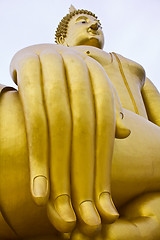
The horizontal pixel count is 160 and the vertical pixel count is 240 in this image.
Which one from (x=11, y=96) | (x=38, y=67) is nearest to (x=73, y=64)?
(x=38, y=67)

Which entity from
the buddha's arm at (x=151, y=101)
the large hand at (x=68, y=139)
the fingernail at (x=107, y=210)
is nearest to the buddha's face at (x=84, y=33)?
the buddha's arm at (x=151, y=101)

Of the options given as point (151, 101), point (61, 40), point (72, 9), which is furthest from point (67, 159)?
point (72, 9)

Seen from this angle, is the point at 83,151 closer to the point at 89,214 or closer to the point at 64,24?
the point at 89,214

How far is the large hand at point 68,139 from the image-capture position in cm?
121

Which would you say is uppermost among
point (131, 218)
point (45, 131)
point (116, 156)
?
point (45, 131)

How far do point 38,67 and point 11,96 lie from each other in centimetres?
21

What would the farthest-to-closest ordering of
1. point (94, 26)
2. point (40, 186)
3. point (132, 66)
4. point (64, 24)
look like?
1. point (64, 24)
2. point (94, 26)
3. point (132, 66)
4. point (40, 186)

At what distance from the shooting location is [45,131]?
50.3 inches

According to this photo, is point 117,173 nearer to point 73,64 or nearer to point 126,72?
point 73,64

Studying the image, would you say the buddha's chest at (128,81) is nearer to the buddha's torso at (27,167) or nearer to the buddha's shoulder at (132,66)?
the buddha's shoulder at (132,66)

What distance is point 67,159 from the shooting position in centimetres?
129

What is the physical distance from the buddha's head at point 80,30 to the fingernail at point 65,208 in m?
2.29

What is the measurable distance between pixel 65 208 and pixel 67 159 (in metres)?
0.20

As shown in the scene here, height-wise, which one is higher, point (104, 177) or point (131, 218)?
point (104, 177)
